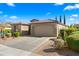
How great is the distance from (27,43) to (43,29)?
165cm

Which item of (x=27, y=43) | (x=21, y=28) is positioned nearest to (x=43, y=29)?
(x=21, y=28)

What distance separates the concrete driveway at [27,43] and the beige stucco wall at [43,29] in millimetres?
377

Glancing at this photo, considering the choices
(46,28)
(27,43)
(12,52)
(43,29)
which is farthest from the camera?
(43,29)

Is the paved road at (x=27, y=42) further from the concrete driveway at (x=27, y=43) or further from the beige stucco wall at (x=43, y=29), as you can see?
the beige stucco wall at (x=43, y=29)

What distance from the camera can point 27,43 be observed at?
39.8ft

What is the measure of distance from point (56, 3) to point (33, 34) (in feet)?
10.3

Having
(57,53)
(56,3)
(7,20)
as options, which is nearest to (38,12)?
(56,3)

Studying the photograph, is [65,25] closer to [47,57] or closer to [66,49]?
[66,49]

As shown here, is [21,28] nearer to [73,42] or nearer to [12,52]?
[12,52]

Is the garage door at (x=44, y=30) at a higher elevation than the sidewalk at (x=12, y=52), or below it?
higher

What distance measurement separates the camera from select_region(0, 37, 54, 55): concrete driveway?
11802mm

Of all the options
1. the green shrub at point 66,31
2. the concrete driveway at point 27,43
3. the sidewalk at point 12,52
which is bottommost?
the sidewalk at point 12,52

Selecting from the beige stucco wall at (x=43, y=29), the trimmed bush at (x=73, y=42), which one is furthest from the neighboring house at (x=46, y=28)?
the trimmed bush at (x=73, y=42)

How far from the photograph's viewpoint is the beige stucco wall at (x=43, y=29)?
1275cm
